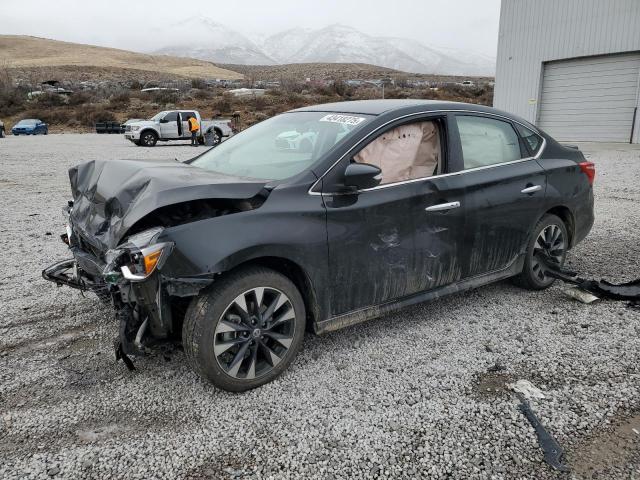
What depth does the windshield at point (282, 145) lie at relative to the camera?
3381mm

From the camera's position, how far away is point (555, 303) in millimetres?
4285

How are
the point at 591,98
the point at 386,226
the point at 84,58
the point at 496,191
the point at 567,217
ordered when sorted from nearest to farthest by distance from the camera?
1. the point at 386,226
2. the point at 496,191
3. the point at 567,217
4. the point at 591,98
5. the point at 84,58

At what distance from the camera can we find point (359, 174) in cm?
306

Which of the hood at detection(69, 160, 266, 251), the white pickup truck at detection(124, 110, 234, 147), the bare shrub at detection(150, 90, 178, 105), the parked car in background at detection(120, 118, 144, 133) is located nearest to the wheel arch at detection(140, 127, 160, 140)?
the white pickup truck at detection(124, 110, 234, 147)

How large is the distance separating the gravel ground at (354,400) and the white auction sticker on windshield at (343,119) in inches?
60.6

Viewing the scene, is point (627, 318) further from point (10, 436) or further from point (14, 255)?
point (14, 255)

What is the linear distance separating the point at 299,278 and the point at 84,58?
107 m

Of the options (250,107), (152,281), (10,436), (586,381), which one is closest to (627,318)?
(586,381)

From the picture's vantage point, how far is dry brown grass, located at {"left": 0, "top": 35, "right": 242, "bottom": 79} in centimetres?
8749

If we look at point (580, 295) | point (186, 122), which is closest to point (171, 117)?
point (186, 122)

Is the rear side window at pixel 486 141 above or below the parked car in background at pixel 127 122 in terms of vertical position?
above

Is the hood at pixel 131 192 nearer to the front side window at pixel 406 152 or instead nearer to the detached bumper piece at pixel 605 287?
the front side window at pixel 406 152

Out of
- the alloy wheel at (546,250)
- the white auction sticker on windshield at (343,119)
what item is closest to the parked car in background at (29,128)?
the white auction sticker on windshield at (343,119)

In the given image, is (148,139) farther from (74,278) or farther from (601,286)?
(601,286)
